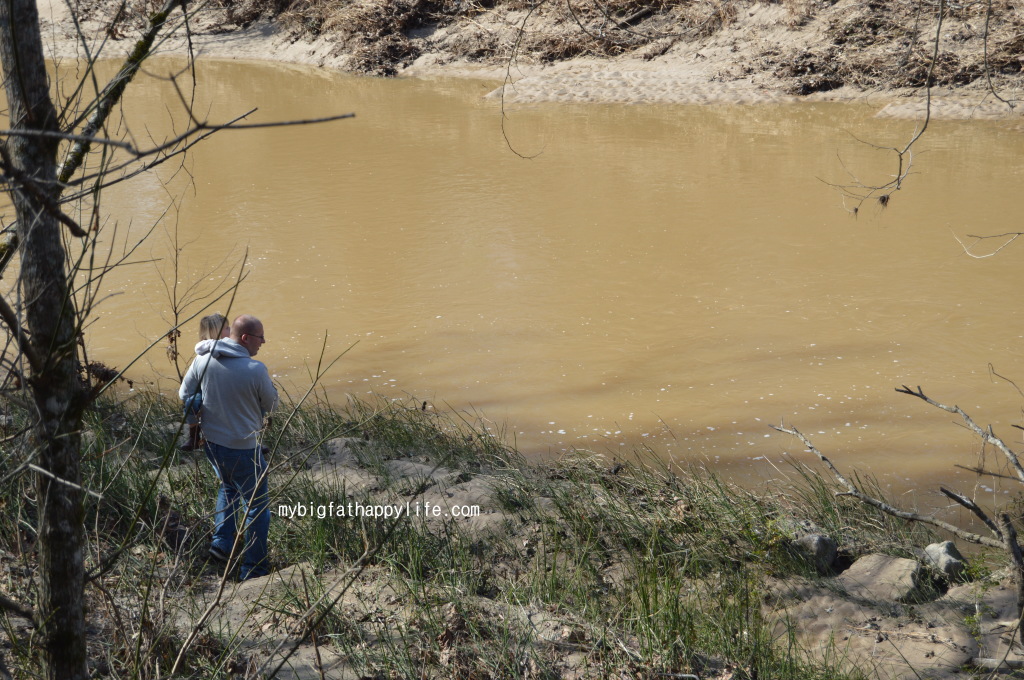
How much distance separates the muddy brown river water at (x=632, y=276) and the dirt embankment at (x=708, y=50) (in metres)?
1.31

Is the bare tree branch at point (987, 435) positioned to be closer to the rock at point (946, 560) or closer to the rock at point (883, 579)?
the rock at point (946, 560)

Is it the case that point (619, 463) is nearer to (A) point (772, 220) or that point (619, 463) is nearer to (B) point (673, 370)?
(B) point (673, 370)

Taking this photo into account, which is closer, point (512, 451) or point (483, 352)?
point (512, 451)

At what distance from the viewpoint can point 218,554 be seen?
14.8ft

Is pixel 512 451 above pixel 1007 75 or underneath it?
underneath

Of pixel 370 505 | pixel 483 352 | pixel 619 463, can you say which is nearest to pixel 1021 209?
pixel 483 352

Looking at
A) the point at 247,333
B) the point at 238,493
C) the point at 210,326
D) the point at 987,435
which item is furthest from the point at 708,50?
the point at 238,493

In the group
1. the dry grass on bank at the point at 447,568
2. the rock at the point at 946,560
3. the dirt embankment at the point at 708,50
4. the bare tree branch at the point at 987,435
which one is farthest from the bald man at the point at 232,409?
the dirt embankment at the point at 708,50

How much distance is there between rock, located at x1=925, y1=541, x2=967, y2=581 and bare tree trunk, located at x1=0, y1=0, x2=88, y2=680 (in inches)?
149

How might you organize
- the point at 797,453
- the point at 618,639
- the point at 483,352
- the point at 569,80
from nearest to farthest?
the point at 618,639, the point at 797,453, the point at 483,352, the point at 569,80

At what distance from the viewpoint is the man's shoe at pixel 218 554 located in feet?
Result: 14.6

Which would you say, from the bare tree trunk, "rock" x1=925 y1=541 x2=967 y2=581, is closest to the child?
the bare tree trunk

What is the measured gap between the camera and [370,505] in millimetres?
4949

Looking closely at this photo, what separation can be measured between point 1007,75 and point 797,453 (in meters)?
15.0
